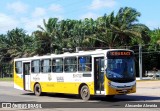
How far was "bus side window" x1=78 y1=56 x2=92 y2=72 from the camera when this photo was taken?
2072 cm

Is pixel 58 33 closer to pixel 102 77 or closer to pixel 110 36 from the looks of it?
pixel 110 36

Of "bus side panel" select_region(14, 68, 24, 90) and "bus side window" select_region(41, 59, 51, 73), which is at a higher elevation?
"bus side window" select_region(41, 59, 51, 73)

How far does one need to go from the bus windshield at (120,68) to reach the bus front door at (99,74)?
502mm

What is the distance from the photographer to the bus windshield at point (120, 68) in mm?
19672

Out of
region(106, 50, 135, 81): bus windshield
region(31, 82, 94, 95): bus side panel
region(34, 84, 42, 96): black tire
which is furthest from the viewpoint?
region(34, 84, 42, 96): black tire

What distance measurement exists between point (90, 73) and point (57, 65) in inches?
155

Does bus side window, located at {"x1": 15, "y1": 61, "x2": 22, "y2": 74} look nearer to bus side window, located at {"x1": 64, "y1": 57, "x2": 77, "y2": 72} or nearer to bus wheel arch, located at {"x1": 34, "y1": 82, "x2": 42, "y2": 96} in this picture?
bus wheel arch, located at {"x1": 34, "y1": 82, "x2": 42, "y2": 96}

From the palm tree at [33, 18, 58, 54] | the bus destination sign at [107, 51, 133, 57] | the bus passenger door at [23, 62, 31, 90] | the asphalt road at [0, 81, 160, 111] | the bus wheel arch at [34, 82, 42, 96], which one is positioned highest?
A: the palm tree at [33, 18, 58, 54]

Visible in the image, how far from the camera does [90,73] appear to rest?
20.5 m

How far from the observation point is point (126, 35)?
5328cm

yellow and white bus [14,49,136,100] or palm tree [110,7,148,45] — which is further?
palm tree [110,7,148,45]

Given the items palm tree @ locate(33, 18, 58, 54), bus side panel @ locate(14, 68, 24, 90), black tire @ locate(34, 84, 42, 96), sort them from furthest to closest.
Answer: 1. palm tree @ locate(33, 18, 58, 54)
2. bus side panel @ locate(14, 68, 24, 90)
3. black tire @ locate(34, 84, 42, 96)

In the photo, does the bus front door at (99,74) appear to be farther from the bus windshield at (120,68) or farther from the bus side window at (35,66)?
the bus side window at (35,66)

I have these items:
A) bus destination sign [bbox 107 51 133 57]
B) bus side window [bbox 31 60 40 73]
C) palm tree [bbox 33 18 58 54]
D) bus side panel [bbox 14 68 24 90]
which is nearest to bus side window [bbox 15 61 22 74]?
bus side panel [bbox 14 68 24 90]
